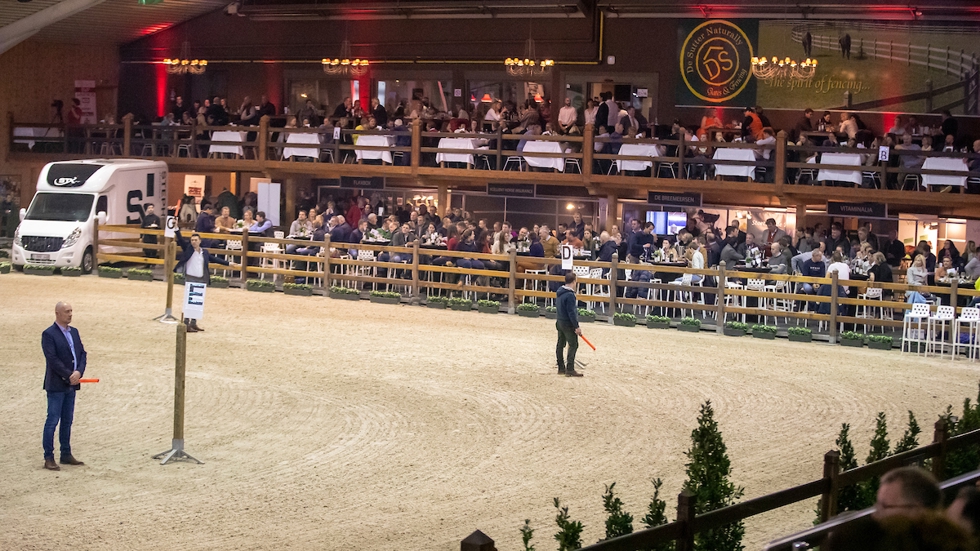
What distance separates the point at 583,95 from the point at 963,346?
Answer: 1271 centimetres

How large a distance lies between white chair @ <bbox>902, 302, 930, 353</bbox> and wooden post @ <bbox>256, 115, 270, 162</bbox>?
1555 centimetres

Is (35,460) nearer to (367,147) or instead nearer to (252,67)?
(367,147)

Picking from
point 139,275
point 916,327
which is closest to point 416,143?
point 139,275

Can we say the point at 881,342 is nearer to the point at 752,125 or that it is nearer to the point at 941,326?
the point at 941,326

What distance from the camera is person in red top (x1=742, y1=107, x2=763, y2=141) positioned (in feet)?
79.5

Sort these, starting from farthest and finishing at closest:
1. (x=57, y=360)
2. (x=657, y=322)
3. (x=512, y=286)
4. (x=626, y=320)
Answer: (x=512, y=286) < (x=626, y=320) < (x=657, y=322) < (x=57, y=360)

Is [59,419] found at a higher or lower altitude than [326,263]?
lower

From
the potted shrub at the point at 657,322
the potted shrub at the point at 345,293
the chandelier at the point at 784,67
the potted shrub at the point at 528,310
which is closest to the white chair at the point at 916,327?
the potted shrub at the point at 657,322

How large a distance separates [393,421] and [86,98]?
2387cm

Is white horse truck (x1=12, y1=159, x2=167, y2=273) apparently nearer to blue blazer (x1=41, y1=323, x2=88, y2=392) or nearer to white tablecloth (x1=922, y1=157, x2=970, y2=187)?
blue blazer (x1=41, y1=323, x2=88, y2=392)

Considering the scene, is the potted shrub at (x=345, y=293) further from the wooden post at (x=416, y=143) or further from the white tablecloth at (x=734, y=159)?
the white tablecloth at (x=734, y=159)

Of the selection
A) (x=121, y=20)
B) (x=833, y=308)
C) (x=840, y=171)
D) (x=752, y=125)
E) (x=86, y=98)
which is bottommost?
(x=833, y=308)

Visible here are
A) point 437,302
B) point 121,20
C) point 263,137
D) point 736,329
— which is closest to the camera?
point 736,329

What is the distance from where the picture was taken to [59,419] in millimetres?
10758
